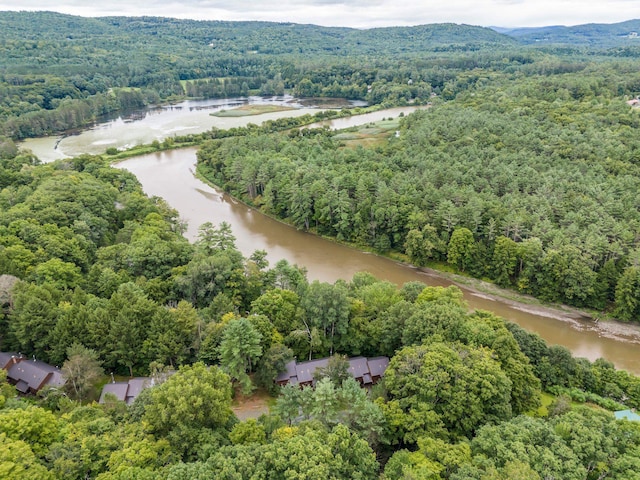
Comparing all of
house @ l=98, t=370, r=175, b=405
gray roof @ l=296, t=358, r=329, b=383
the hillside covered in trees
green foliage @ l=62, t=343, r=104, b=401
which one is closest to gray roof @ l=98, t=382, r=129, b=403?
house @ l=98, t=370, r=175, b=405

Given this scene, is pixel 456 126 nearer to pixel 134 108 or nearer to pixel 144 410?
pixel 144 410

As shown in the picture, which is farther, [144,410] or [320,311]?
[320,311]

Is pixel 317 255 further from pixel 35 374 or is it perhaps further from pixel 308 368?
pixel 35 374

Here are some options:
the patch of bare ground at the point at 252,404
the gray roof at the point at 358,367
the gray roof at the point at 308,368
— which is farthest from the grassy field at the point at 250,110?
the patch of bare ground at the point at 252,404

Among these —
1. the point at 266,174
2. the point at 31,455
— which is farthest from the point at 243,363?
the point at 266,174

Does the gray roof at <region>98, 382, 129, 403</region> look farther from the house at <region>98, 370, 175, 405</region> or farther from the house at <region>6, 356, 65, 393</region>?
the house at <region>6, 356, 65, 393</region>

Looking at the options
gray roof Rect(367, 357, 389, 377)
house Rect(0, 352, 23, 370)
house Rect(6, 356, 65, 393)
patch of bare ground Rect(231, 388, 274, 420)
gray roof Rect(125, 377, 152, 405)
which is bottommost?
patch of bare ground Rect(231, 388, 274, 420)

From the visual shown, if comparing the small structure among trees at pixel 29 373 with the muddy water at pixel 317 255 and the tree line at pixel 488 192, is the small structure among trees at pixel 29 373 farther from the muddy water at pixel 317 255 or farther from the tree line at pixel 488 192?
the tree line at pixel 488 192
